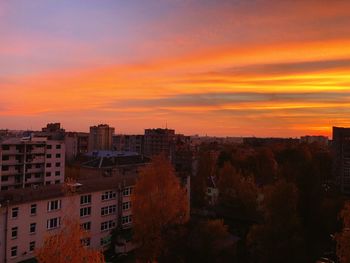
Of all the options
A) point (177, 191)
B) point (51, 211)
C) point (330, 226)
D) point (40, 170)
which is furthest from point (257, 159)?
point (51, 211)

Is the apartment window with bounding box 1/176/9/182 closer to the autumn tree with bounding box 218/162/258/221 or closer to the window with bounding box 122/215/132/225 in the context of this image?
the window with bounding box 122/215/132/225

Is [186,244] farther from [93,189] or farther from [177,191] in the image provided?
[93,189]

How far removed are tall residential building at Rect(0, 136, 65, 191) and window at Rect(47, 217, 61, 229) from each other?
19.8 meters

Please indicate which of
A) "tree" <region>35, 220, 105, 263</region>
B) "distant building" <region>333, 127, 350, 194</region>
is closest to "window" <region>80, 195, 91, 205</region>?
"tree" <region>35, 220, 105, 263</region>

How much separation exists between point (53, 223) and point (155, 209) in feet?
21.6

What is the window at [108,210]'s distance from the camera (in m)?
27.4

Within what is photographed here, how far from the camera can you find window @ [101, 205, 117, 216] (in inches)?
1080

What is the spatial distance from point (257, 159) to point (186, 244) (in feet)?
123

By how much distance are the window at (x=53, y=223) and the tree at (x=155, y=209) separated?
16.1ft

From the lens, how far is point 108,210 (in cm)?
2794

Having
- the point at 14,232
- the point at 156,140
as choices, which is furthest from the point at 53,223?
the point at 156,140

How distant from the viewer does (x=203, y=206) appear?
40.8m

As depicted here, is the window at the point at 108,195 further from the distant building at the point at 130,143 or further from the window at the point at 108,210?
the distant building at the point at 130,143

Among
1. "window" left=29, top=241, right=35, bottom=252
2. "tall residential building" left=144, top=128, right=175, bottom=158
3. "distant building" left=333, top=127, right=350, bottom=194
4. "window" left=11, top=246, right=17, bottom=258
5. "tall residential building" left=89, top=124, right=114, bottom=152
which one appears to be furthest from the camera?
"tall residential building" left=89, top=124, right=114, bottom=152
